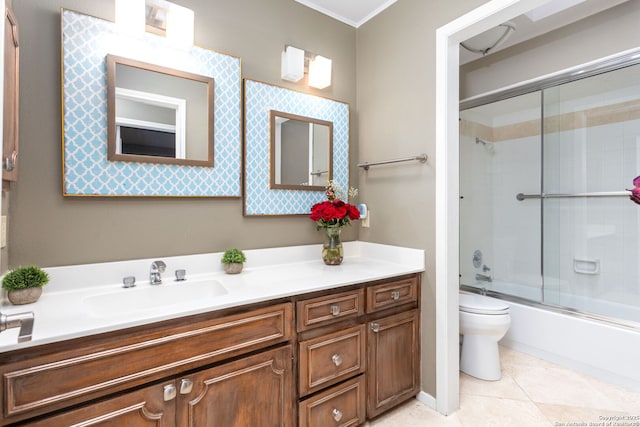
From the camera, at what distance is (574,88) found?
102 inches

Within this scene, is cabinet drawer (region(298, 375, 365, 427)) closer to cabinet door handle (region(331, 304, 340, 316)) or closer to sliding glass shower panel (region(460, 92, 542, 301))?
cabinet door handle (region(331, 304, 340, 316))

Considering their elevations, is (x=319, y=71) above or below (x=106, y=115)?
above

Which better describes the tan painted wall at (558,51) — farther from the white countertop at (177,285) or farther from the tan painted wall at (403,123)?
the white countertop at (177,285)

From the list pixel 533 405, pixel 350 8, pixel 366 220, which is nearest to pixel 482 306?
pixel 533 405

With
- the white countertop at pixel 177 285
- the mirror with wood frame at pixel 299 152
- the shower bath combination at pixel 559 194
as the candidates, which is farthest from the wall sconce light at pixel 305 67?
the shower bath combination at pixel 559 194

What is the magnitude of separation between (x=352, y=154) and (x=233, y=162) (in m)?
0.91

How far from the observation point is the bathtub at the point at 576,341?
2068mm

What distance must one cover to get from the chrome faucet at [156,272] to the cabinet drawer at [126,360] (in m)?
0.50

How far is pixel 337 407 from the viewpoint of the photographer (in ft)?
5.13

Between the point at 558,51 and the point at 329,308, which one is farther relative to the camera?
the point at 558,51

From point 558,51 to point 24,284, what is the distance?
3553 mm

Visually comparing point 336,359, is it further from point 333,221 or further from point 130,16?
point 130,16

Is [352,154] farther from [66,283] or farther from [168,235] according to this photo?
[66,283]

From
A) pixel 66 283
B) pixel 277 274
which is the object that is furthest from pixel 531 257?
pixel 66 283
